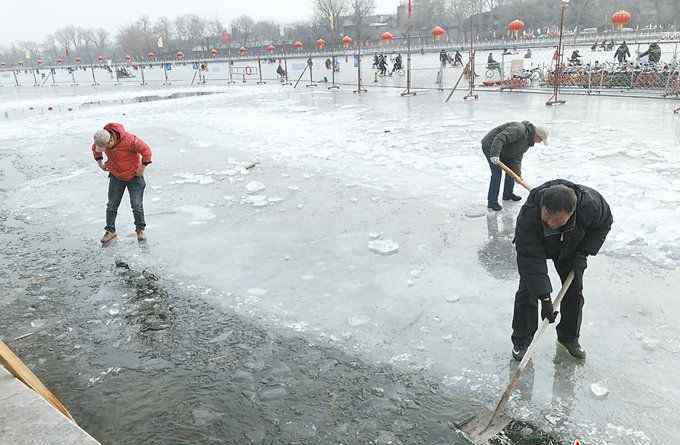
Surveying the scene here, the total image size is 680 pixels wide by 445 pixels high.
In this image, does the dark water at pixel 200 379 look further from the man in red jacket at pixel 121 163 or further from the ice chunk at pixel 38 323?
the man in red jacket at pixel 121 163

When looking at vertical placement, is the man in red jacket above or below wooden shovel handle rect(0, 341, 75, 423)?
above

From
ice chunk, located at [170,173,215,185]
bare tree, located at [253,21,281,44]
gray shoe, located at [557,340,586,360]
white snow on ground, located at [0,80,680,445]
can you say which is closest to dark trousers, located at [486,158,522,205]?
white snow on ground, located at [0,80,680,445]

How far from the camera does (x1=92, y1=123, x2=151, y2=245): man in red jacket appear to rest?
5848mm

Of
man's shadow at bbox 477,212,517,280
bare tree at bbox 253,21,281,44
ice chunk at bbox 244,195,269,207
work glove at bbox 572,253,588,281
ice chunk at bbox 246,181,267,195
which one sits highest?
bare tree at bbox 253,21,281,44

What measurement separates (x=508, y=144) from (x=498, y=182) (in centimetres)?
52

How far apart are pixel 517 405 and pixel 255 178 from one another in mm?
6451

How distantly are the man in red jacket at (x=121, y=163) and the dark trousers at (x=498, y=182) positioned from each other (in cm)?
433

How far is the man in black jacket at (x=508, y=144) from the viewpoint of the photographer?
19.9 ft

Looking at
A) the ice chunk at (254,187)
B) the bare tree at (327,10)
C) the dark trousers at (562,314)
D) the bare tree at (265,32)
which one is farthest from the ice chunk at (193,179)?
the bare tree at (265,32)

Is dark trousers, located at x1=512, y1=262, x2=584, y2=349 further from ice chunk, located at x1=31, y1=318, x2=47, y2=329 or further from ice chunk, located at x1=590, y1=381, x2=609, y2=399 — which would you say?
ice chunk, located at x1=31, y1=318, x2=47, y2=329

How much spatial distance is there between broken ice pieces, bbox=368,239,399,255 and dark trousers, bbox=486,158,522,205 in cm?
171

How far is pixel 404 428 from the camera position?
306 cm

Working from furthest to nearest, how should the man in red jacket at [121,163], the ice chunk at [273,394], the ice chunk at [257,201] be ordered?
the ice chunk at [257,201], the man in red jacket at [121,163], the ice chunk at [273,394]

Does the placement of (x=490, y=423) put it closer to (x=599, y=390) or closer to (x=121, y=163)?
(x=599, y=390)
